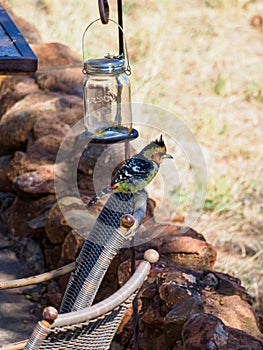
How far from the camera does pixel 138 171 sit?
2.44 metres

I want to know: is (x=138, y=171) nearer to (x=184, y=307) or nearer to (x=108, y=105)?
(x=108, y=105)

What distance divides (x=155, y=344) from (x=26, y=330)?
799 mm

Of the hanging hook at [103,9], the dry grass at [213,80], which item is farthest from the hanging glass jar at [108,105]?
the dry grass at [213,80]

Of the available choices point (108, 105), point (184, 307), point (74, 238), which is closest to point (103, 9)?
point (108, 105)

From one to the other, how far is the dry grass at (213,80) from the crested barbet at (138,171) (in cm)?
171

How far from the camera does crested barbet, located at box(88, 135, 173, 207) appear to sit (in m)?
2.37

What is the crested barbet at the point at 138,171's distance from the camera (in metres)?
2.37

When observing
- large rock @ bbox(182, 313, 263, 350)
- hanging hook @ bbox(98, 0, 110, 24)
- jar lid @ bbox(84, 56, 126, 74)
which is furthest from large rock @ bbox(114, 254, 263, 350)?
hanging hook @ bbox(98, 0, 110, 24)

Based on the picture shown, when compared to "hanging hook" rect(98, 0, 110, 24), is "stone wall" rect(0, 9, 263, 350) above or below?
below

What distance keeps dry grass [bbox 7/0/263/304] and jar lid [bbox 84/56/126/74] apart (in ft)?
6.49

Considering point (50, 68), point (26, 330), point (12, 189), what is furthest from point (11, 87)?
point (26, 330)

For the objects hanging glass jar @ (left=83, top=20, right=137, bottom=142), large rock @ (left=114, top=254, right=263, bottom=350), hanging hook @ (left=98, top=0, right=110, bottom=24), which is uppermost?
hanging hook @ (left=98, top=0, right=110, bottom=24)

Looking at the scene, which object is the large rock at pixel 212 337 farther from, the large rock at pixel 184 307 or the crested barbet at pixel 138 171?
the crested barbet at pixel 138 171

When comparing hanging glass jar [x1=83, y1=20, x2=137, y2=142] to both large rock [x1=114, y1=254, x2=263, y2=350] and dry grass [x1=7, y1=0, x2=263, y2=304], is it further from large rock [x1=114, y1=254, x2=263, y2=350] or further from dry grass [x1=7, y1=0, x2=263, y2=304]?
dry grass [x1=7, y1=0, x2=263, y2=304]
